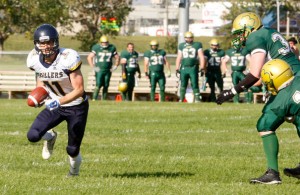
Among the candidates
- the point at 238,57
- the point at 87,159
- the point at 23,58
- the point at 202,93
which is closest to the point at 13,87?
the point at 23,58

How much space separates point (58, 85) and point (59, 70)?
6.5 inches

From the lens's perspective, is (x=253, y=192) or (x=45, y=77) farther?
(x=45, y=77)

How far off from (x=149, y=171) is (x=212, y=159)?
1.06 meters

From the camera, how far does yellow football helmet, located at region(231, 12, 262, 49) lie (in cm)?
766

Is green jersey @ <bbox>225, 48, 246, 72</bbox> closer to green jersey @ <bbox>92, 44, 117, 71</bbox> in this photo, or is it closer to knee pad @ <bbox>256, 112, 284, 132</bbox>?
green jersey @ <bbox>92, 44, 117, 71</bbox>

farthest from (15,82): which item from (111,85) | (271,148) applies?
(271,148)

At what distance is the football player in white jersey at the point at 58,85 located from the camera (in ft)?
24.3

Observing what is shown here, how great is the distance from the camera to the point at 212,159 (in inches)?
360

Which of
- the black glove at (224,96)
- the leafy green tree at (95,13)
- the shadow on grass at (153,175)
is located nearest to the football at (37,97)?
the shadow on grass at (153,175)

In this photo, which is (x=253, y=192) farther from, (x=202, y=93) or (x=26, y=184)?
(x=202, y=93)

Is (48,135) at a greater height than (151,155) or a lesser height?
greater

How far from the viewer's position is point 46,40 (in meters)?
7.36

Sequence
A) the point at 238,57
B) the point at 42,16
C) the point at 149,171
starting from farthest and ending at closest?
1. the point at 42,16
2. the point at 238,57
3. the point at 149,171

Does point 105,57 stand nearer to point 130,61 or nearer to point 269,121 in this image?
point 130,61
